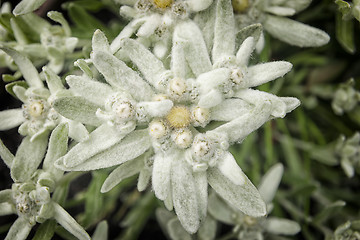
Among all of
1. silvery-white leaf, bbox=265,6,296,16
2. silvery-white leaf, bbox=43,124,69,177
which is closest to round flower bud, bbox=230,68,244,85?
silvery-white leaf, bbox=265,6,296,16

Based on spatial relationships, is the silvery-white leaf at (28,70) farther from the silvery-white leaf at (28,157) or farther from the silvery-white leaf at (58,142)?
the silvery-white leaf at (58,142)

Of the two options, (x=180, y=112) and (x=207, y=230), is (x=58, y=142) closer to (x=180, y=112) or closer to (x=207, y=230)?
(x=180, y=112)

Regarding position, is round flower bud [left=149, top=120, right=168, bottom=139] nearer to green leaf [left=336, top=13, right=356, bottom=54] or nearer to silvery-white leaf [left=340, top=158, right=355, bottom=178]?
green leaf [left=336, top=13, right=356, bottom=54]

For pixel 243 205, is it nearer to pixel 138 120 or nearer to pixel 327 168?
pixel 138 120

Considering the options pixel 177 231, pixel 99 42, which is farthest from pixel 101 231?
pixel 99 42

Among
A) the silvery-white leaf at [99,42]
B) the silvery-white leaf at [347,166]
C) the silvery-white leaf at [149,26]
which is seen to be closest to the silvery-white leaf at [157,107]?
the silvery-white leaf at [99,42]

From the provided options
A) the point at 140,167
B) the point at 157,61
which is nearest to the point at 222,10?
the point at 157,61
